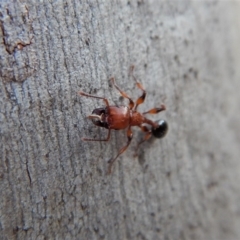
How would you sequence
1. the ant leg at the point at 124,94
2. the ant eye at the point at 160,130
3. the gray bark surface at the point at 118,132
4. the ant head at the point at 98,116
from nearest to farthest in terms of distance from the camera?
the gray bark surface at the point at 118,132
the ant head at the point at 98,116
the ant leg at the point at 124,94
the ant eye at the point at 160,130

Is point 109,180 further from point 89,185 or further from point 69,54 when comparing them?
point 69,54

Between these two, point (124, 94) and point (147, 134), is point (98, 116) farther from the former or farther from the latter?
point (147, 134)

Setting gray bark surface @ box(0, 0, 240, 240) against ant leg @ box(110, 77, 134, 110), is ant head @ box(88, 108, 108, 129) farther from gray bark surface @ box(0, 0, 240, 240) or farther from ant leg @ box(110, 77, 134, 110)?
ant leg @ box(110, 77, 134, 110)

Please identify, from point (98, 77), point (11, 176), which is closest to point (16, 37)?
point (98, 77)

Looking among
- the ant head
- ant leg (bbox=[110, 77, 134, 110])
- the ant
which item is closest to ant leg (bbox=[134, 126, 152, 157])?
the ant

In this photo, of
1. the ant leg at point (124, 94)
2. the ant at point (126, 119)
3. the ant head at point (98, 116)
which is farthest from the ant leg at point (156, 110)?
the ant head at point (98, 116)

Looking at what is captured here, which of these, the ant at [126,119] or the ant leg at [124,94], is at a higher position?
the ant leg at [124,94]

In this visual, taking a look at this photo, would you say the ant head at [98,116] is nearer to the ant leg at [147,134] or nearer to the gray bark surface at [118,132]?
the gray bark surface at [118,132]

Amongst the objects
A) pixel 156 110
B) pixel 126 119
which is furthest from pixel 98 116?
pixel 156 110
